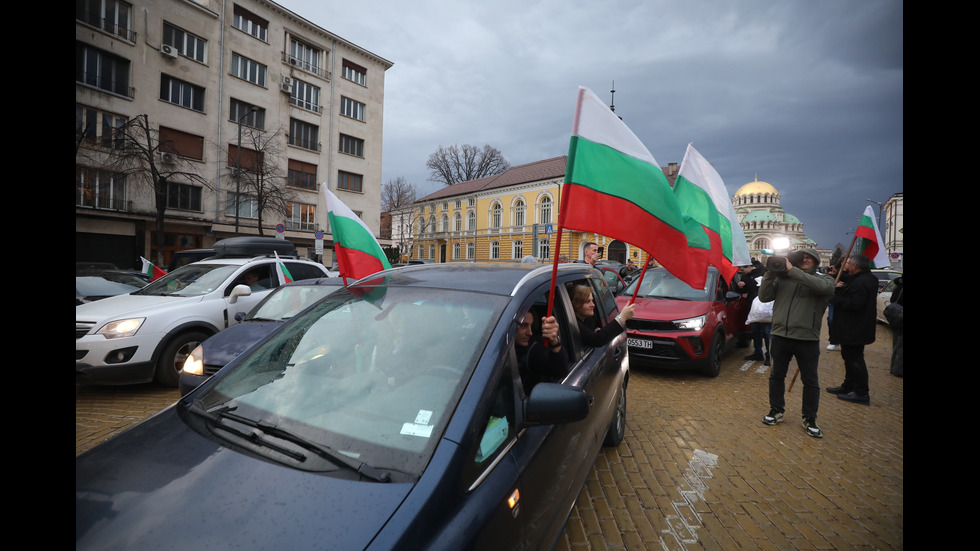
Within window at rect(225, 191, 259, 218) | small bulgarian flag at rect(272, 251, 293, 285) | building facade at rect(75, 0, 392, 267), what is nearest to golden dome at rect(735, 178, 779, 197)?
building facade at rect(75, 0, 392, 267)

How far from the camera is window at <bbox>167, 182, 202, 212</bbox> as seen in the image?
2527cm

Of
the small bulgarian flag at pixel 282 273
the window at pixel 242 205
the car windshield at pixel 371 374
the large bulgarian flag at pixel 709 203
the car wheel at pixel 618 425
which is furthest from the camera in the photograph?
the window at pixel 242 205

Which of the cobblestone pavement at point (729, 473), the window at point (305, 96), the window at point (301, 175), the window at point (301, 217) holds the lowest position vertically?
the cobblestone pavement at point (729, 473)

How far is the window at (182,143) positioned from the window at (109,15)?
5.13 meters

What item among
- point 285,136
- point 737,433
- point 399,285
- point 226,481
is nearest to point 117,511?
point 226,481

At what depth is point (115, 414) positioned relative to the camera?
457 cm

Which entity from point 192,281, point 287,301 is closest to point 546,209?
point 192,281

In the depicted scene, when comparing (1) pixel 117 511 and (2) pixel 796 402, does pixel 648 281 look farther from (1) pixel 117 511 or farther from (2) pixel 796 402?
(1) pixel 117 511

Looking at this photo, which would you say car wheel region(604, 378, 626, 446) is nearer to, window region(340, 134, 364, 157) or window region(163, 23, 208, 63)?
window region(163, 23, 208, 63)

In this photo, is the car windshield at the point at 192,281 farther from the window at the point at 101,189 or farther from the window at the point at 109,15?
the window at the point at 109,15

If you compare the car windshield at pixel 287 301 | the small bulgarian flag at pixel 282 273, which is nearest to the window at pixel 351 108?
the small bulgarian flag at pixel 282 273

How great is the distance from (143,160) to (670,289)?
23704 millimetres

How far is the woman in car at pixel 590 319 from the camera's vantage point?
10.3 feet
